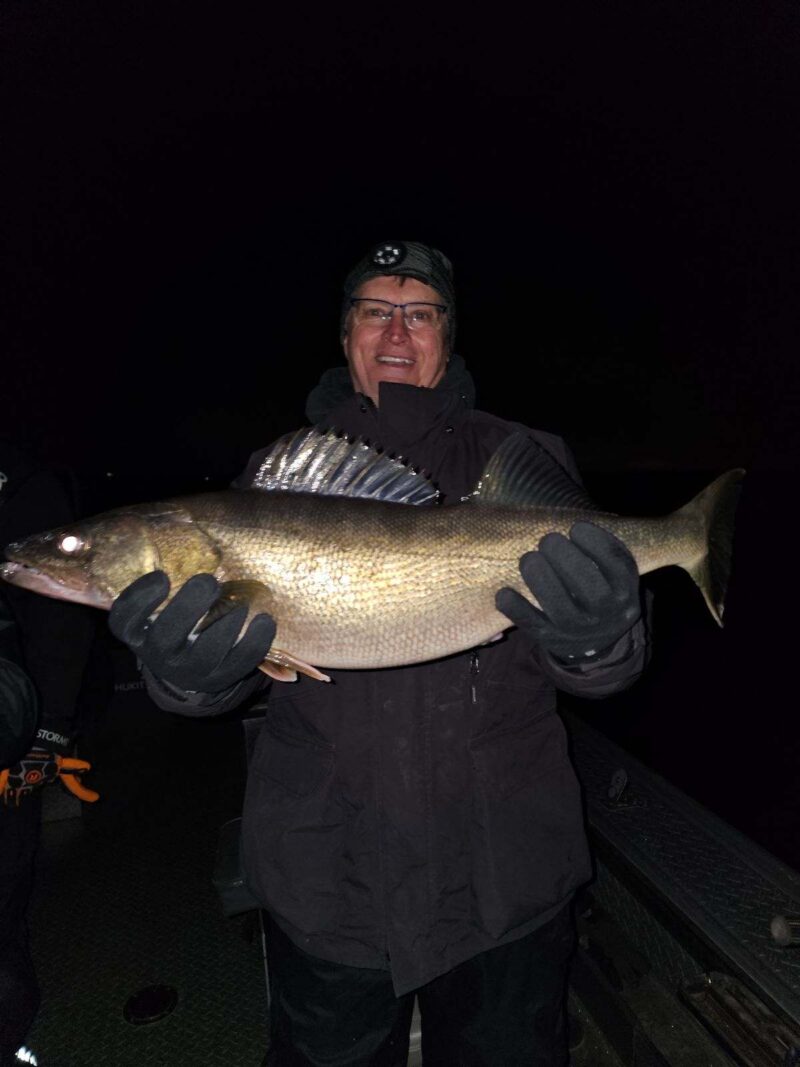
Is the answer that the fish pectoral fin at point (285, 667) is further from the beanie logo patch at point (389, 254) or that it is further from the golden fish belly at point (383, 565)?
the beanie logo patch at point (389, 254)

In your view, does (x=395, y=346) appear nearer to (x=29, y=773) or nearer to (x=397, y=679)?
(x=397, y=679)

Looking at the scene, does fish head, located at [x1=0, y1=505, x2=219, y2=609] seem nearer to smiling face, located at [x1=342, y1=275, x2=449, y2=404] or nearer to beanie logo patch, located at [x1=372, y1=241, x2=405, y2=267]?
smiling face, located at [x1=342, y1=275, x2=449, y2=404]

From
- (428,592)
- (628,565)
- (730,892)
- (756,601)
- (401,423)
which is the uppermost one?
(401,423)

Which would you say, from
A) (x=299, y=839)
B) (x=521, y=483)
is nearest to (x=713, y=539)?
(x=521, y=483)

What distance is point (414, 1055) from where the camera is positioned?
119 inches

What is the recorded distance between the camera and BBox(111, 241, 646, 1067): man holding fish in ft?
7.55

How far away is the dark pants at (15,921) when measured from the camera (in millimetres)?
2840

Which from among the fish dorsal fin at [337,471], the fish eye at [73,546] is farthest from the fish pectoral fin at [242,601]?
the fish eye at [73,546]

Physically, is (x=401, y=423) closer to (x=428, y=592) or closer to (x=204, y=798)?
(x=428, y=592)

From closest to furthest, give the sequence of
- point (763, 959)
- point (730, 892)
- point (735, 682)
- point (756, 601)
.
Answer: point (763, 959) < point (730, 892) < point (735, 682) < point (756, 601)

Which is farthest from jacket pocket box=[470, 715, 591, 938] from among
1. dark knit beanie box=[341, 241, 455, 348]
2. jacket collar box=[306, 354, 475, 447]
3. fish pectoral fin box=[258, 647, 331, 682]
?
dark knit beanie box=[341, 241, 455, 348]

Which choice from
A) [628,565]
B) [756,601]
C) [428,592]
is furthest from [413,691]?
[756,601]

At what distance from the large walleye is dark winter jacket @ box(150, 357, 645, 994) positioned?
180 mm

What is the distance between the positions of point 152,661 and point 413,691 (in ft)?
3.14
